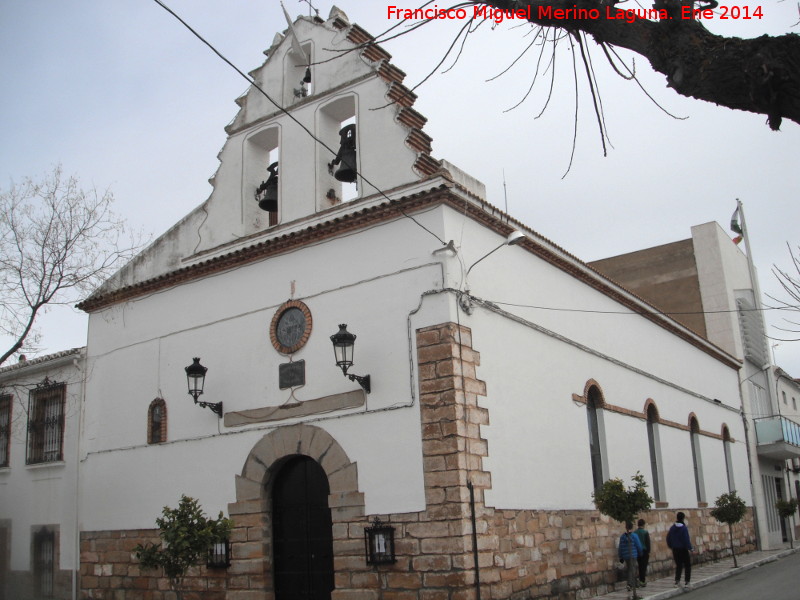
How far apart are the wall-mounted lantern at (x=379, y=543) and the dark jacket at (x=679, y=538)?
7.05 meters

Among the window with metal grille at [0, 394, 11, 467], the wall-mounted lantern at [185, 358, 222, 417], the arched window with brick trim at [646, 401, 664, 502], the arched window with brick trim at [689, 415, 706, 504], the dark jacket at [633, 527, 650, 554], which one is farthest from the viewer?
the arched window with brick trim at [689, 415, 706, 504]

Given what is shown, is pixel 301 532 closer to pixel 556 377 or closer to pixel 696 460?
pixel 556 377

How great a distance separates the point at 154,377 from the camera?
46.2 ft

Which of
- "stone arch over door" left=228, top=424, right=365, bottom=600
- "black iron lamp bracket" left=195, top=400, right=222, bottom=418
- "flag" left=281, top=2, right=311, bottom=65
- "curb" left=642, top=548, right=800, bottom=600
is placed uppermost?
"flag" left=281, top=2, right=311, bottom=65

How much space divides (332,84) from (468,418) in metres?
5.91

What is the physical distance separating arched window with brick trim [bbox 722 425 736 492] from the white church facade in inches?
266

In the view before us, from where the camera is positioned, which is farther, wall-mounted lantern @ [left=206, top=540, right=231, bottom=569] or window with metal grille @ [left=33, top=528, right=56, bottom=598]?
window with metal grille @ [left=33, top=528, right=56, bottom=598]

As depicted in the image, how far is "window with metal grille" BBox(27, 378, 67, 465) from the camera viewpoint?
51.3 ft

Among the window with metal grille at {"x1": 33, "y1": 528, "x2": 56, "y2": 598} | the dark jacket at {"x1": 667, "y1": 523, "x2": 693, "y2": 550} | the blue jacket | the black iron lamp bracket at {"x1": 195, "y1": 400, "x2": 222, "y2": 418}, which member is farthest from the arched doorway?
the dark jacket at {"x1": 667, "y1": 523, "x2": 693, "y2": 550}

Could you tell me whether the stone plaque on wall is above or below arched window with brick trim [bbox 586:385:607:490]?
above

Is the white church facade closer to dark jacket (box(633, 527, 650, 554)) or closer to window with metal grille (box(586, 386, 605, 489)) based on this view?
window with metal grille (box(586, 386, 605, 489))

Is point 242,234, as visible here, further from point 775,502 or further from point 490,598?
point 775,502

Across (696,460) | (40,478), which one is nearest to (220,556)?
(40,478)

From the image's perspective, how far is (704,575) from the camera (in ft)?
54.3
